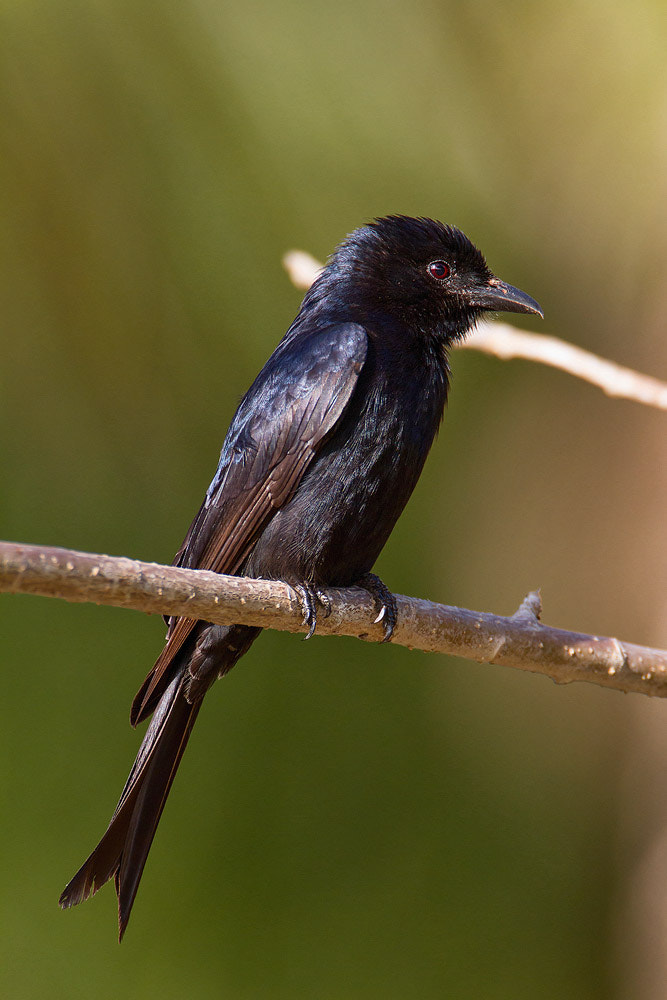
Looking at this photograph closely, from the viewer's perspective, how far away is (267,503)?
105 inches

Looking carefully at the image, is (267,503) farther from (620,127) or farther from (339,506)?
(620,127)

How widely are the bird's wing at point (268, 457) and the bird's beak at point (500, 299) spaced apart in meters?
0.58

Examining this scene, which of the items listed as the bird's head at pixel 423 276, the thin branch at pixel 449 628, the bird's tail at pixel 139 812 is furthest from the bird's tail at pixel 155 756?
the bird's head at pixel 423 276

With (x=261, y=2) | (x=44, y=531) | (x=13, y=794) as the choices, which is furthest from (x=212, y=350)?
(x=13, y=794)

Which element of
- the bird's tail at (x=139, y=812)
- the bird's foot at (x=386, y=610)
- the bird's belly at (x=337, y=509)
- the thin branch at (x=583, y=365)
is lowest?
the bird's tail at (x=139, y=812)

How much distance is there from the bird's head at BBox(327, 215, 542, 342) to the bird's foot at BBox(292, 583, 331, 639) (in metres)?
0.95

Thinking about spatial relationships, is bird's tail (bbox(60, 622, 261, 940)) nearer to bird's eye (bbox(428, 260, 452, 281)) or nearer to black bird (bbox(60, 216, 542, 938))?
black bird (bbox(60, 216, 542, 938))

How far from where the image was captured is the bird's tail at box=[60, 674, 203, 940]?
2582 mm

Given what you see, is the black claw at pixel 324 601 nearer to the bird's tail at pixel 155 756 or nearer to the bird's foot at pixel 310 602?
the bird's foot at pixel 310 602

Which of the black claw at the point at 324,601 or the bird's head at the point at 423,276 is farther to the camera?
the bird's head at the point at 423,276

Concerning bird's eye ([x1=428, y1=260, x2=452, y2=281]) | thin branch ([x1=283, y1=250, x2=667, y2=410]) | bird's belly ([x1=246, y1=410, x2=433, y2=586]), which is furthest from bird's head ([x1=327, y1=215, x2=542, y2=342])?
bird's belly ([x1=246, y1=410, x2=433, y2=586])

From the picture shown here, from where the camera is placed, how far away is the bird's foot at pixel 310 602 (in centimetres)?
240

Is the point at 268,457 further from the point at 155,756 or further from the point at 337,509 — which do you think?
the point at 155,756

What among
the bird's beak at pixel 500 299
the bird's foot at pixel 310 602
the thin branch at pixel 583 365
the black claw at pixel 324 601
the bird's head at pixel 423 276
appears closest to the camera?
the bird's foot at pixel 310 602
